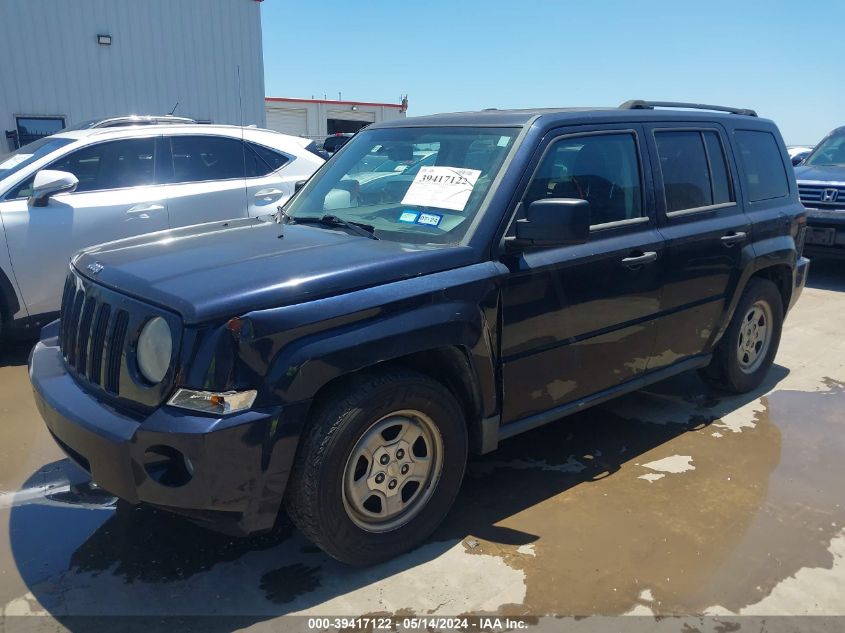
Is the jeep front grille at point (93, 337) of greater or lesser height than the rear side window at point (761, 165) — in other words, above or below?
below

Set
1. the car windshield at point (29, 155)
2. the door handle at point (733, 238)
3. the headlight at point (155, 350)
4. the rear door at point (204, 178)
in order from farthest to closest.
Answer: the rear door at point (204, 178), the car windshield at point (29, 155), the door handle at point (733, 238), the headlight at point (155, 350)

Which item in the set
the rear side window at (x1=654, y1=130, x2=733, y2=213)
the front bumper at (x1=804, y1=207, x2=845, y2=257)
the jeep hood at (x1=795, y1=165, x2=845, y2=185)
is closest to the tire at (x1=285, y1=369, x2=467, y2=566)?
the rear side window at (x1=654, y1=130, x2=733, y2=213)

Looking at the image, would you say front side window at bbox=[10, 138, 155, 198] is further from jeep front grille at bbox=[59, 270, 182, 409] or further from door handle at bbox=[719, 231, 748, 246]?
door handle at bbox=[719, 231, 748, 246]

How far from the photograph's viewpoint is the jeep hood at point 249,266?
8.11ft

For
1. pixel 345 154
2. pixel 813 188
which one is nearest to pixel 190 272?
pixel 345 154

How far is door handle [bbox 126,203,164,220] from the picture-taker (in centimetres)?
575

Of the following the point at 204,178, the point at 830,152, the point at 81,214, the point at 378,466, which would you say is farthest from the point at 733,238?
the point at 830,152

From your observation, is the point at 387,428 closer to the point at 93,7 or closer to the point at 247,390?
the point at 247,390

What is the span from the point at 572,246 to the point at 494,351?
0.73m

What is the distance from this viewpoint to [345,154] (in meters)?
4.08

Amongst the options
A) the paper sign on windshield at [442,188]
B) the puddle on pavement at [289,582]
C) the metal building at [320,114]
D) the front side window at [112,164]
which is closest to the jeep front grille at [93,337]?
the puddle on pavement at [289,582]

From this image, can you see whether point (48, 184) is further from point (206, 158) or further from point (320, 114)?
point (320, 114)

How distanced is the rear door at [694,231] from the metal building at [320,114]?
81.8 ft

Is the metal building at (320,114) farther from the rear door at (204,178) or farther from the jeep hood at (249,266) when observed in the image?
the jeep hood at (249,266)
